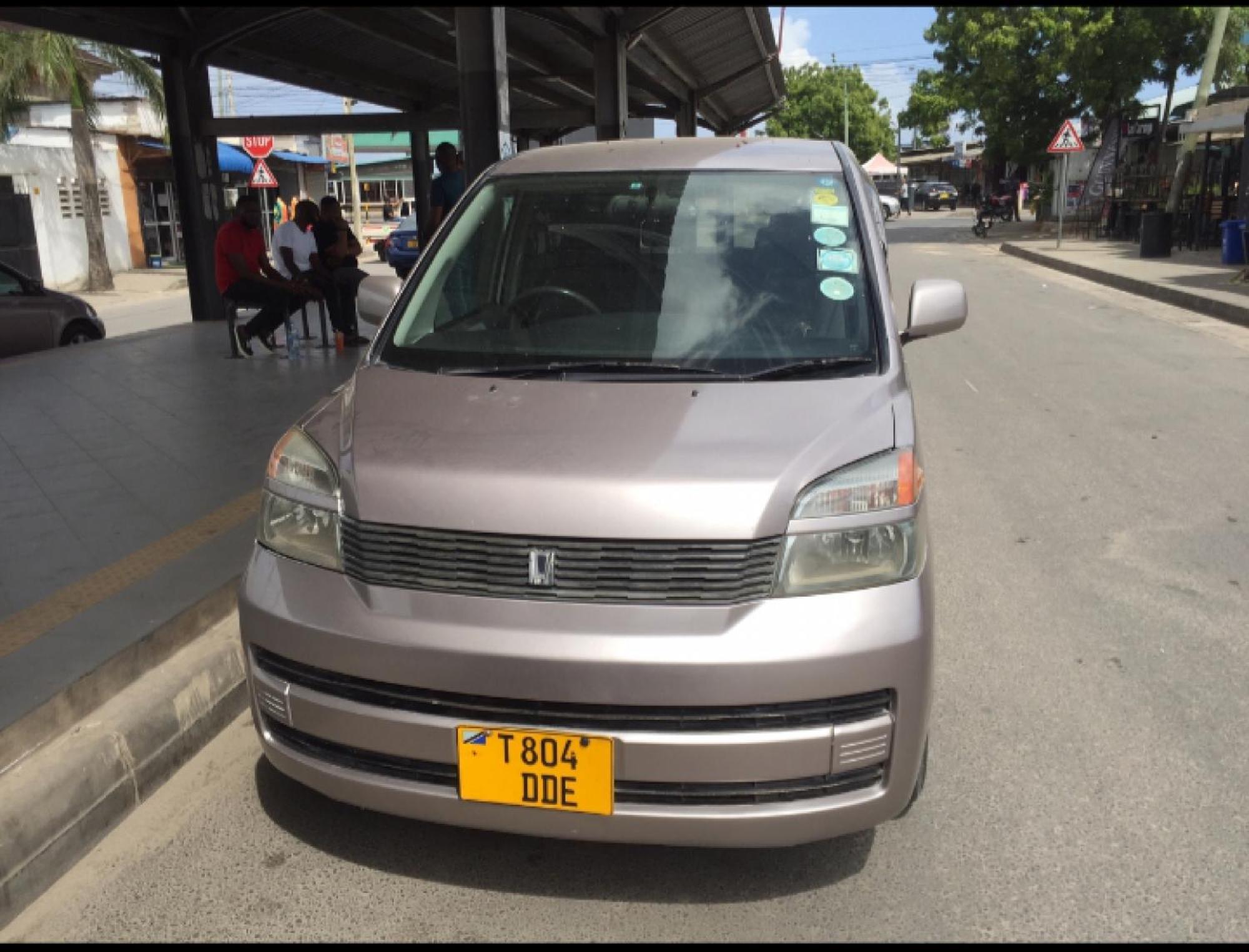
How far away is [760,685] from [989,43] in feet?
108

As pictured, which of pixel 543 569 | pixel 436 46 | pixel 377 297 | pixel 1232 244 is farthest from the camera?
pixel 1232 244

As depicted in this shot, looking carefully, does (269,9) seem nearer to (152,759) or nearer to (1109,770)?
(152,759)

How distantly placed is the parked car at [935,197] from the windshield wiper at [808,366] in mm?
64330

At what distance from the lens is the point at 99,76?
2708 cm

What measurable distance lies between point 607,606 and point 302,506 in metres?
0.92

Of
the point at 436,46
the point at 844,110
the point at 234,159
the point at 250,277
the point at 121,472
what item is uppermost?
the point at 844,110

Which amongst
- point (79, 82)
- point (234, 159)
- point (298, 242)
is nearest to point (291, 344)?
point (298, 242)

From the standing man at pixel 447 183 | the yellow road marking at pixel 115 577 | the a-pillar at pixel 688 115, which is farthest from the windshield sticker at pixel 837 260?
the a-pillar at pixel 688 115

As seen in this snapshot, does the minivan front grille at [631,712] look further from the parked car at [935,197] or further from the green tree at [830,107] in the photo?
the green tree at [830,107]

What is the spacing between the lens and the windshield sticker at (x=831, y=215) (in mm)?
3750

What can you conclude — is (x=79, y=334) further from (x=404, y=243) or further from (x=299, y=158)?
(x=299, y=158)

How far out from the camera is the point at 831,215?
3771 mm

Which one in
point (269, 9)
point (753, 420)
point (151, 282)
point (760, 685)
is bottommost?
point (151, 282)

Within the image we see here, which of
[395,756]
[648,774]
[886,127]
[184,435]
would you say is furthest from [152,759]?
[886,127]
